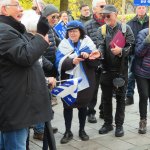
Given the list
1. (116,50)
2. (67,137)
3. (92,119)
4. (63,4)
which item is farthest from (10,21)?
(63,4)

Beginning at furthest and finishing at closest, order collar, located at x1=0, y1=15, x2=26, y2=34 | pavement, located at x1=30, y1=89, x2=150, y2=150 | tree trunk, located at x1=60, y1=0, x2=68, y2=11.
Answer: tree trunk, located at x1=60, y1=0, x2=68, y2=11, pavement, located at x1=30, y1=89, x2=150, y2=150, collar, located at x1=0, y1=15, x2=26, y2=34

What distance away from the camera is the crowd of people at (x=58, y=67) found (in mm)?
3166

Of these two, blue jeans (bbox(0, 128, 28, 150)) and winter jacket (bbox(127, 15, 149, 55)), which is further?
winter jacket (bbox(127, 15, 149, 55))

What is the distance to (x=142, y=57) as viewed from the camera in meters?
5.51

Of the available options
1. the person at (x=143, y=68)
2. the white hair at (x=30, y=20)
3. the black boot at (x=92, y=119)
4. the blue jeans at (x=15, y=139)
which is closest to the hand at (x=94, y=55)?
the person at (x=143, y=68)

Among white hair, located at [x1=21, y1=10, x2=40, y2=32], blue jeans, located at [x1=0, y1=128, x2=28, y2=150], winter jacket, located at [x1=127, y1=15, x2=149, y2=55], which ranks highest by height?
white hair, located at [x1=21, y1=10, x2=40, y2=32]

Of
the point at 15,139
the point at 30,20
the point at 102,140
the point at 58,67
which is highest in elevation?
the point at 30,20

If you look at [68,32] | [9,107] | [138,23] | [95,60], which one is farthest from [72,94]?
[138,23]

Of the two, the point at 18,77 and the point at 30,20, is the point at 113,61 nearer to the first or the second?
the point at 30,20

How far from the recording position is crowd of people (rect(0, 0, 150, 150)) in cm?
317

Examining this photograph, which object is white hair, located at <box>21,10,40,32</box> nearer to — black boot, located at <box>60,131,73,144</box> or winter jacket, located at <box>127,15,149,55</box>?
black boot, located at <box>60,131,73,144</box>

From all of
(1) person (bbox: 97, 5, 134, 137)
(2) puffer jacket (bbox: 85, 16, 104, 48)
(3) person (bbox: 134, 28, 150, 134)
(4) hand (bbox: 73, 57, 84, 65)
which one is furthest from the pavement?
(2) puffer jacket (bbox: 85, 16, 104, 48)

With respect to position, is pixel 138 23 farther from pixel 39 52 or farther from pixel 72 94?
pixel 39 52

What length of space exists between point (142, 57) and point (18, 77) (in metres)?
2.81
